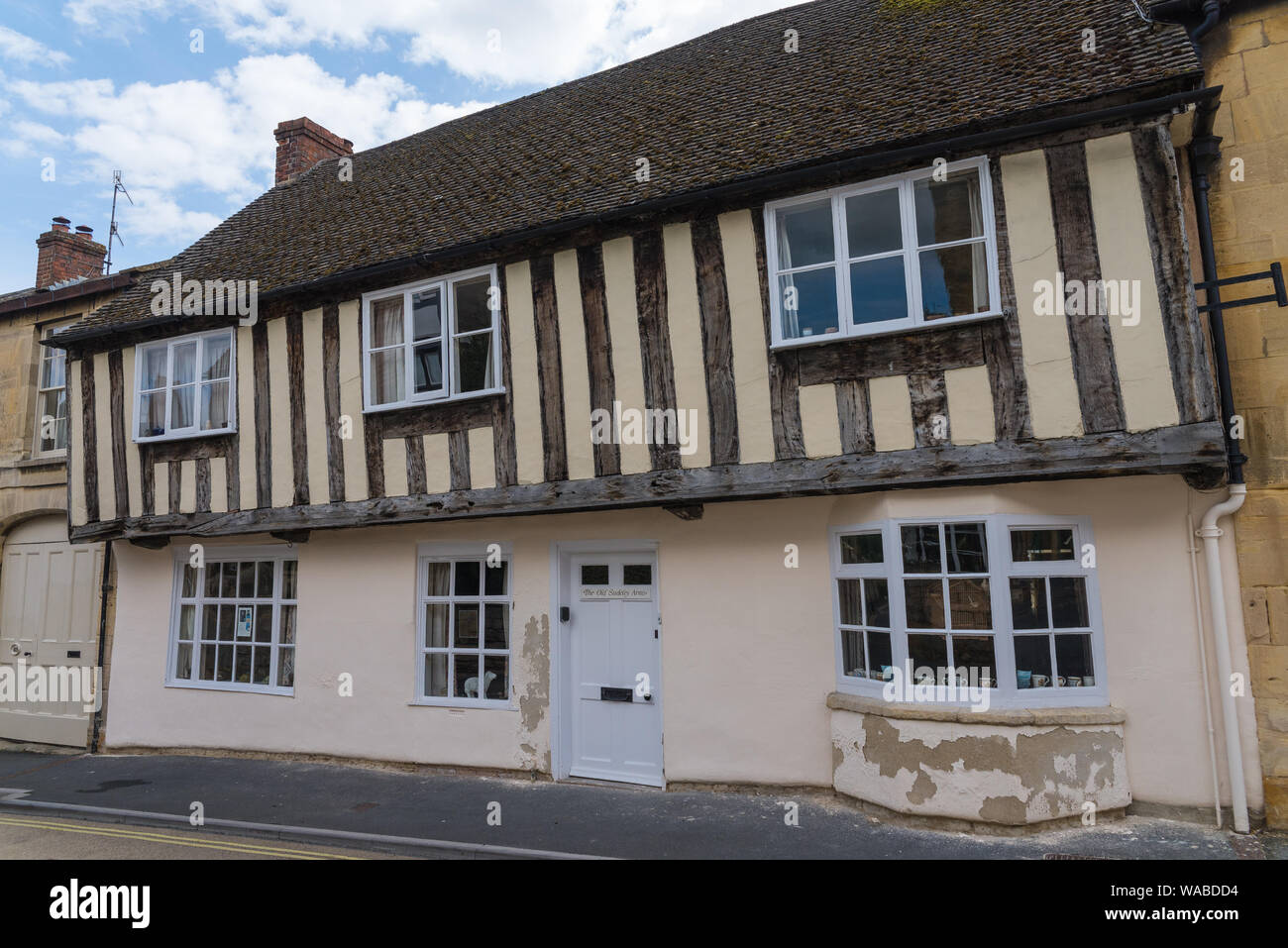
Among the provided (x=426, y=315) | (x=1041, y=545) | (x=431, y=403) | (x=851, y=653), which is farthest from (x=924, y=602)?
(x=426, y=315)

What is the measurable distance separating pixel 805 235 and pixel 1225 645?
4406 mm

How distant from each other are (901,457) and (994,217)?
193cm

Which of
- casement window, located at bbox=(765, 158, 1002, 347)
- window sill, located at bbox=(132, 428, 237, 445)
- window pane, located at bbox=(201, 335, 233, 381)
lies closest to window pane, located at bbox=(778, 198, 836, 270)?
casement window, located at bbox=(765, 158, 1002, 347)

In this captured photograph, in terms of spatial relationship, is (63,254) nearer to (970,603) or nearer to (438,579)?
(438,579)

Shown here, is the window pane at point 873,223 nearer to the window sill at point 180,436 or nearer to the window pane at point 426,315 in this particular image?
the window pane at point 426,315

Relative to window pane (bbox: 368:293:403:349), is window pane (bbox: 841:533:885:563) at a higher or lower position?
lower

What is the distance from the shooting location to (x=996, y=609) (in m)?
6.45

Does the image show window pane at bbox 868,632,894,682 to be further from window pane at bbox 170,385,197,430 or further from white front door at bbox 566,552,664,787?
window pane at bbox 170,385,197,430

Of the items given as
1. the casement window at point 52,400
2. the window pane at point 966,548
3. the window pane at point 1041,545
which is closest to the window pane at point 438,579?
the window pane at point 966,548

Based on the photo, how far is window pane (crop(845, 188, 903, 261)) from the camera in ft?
22.5

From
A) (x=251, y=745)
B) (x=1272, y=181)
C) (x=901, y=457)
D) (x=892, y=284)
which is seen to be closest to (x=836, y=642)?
(x=901, y=457)

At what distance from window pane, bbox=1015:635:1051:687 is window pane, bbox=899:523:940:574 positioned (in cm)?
82

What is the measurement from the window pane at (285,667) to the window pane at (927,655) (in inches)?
271
